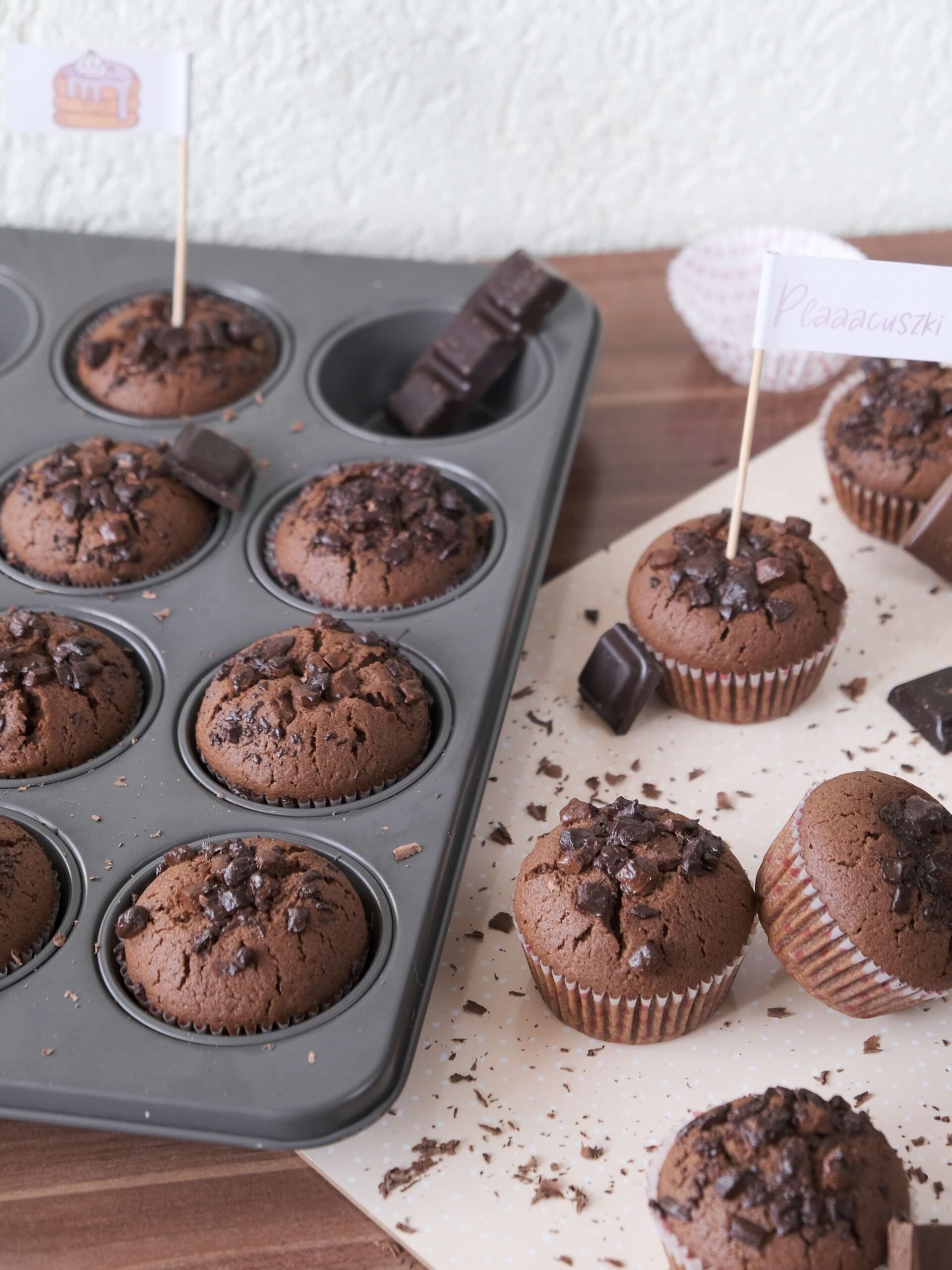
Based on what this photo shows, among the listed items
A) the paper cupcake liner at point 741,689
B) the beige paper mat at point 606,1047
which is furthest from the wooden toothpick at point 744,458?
the beige paper mat at point 606,1047

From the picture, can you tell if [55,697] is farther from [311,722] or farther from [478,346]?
[478,346]

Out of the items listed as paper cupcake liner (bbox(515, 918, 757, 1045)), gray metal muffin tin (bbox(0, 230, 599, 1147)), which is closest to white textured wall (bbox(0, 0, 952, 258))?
gray metal muffin tin (bbox(0, 230, 599, 1147))

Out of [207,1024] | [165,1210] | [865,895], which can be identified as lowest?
[165,1210]

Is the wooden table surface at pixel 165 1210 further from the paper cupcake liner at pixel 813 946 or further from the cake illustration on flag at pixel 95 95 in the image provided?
the cake illustration on flag at pixel 95 95

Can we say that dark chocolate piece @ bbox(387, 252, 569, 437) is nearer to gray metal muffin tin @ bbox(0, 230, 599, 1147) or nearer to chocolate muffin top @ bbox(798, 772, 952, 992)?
gray metal muffin tin @ bbox(0, 230, 599, 1147)

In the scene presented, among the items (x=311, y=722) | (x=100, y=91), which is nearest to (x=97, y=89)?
(x=100, y=91)

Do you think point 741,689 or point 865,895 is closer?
point 865,895
